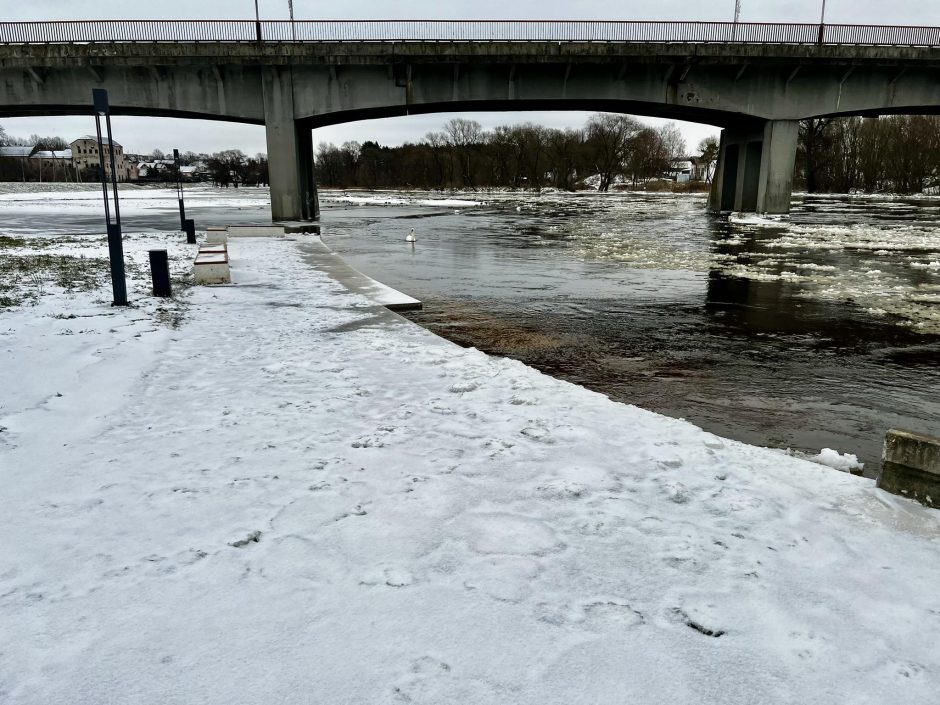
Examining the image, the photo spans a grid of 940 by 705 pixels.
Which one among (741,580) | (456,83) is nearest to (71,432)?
(741,580)

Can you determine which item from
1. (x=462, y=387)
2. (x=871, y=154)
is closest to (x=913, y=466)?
(x=462, y=387)

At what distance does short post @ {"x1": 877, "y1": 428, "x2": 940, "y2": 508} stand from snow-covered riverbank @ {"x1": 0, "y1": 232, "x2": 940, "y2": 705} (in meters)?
0.15

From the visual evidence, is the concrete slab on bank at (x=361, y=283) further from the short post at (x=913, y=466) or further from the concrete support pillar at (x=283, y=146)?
the concrete support pillar at (x=283, y=146)

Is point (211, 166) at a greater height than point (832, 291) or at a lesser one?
greater

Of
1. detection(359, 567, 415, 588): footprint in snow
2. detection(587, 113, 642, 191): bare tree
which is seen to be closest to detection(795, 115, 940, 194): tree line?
detection(587, 113, 642, 191): bare tree

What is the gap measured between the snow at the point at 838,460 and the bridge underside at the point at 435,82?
1161 inches

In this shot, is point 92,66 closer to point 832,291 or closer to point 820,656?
point 832,291

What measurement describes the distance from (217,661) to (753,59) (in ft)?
119

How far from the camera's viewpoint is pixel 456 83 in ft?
105

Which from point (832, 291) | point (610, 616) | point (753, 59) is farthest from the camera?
point (753, 59)

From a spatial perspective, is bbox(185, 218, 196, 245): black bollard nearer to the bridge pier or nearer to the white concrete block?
the white concrete block

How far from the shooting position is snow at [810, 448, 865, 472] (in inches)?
183

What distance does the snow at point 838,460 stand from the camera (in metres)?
4.66

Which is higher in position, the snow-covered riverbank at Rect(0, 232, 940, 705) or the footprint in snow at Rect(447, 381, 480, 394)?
the footprint in snow at Rect(447, 381, 480, 394)
